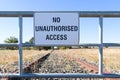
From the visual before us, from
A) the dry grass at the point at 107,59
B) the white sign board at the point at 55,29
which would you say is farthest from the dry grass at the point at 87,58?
the white sign board at the point at 55,29

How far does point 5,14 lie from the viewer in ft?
18.5

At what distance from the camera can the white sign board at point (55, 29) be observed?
580 cm

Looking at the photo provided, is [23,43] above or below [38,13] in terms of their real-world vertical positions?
below

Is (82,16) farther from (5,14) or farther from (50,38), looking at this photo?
(5,14)

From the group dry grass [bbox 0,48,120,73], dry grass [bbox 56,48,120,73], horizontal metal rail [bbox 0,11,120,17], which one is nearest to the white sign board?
horizontal metal rail [bbox 0,11,120,17]

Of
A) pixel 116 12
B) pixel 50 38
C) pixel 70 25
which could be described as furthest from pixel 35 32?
pixel 116 12

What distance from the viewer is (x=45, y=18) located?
19.1 feet

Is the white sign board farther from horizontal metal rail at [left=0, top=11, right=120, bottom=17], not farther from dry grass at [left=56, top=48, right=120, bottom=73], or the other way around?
dry grass at [left=56, top=48, right=120, bottom=73]

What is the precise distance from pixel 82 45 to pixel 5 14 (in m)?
1.46

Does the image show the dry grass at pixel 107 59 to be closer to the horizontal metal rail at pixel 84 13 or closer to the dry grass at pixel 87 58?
the dry grass at pixel 87 58

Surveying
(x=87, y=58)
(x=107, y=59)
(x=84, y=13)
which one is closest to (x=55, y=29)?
(x=84, y=13)

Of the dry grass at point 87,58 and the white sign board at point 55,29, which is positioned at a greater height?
the white sign board at point 55,29

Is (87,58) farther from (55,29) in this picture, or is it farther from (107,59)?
(55,29)

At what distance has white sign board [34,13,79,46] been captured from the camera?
19.0 feet
